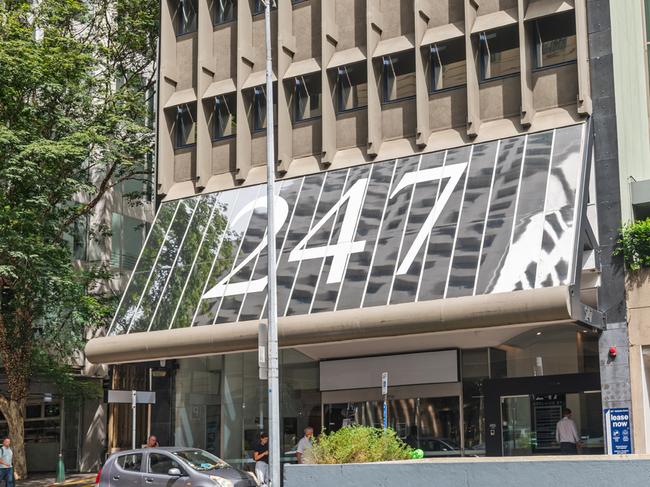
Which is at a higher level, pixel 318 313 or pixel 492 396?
pixel 318 313

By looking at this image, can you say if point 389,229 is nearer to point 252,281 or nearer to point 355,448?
point 252,281

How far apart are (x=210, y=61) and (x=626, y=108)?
1327 centimetres

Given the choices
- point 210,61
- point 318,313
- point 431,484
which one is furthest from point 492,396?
point 210,61

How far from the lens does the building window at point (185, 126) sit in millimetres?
30375

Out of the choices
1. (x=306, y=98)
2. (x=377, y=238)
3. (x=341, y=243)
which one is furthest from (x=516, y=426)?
(x=306, y=98)

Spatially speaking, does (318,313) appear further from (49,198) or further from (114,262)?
(114,262)

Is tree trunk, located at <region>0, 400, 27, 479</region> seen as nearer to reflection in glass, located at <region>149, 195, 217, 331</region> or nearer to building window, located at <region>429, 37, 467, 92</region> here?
reflection in glass, located at <region>149, 195, 217, 331</region>

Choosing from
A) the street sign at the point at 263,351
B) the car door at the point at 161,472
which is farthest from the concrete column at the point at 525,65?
the car door at the point at 161,472

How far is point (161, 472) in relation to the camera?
20.5 m

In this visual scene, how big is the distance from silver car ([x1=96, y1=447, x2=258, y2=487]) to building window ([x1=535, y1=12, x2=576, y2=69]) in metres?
→ 12.6

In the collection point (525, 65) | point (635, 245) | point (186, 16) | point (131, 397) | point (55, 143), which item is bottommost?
point (131, 397)

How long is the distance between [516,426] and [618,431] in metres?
3.48

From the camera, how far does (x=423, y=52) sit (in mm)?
25562

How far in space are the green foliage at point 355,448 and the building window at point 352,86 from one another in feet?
44.0
